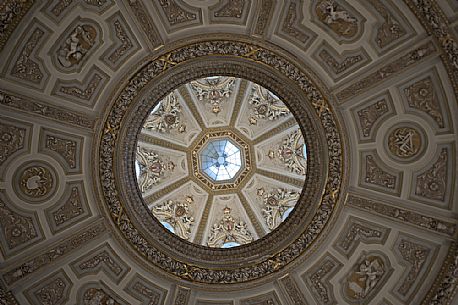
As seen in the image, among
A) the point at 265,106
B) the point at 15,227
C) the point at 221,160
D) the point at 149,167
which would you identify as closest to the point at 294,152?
the point at 265,106

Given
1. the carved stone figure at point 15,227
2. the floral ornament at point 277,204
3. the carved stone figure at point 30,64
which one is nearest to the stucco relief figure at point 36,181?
the carved stone figure at point 15,227

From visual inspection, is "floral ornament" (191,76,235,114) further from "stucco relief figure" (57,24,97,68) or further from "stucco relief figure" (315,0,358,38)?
"stucco relief figure" (315,0,358,38)

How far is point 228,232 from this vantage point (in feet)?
74.2

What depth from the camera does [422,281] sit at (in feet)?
53.6

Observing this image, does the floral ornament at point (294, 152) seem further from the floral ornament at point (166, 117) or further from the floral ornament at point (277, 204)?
the floral ornament at point (166, 117)

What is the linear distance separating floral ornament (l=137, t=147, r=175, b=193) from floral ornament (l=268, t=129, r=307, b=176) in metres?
4.48

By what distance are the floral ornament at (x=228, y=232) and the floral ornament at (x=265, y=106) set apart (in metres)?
4.05

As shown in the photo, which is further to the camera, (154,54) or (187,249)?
(187,249)

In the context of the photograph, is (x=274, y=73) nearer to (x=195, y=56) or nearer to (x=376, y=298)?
(x=195, y=56)

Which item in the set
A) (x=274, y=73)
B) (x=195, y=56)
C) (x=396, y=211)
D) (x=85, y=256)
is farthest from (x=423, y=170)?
(x=85, y=256)

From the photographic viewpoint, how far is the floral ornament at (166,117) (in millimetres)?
22883

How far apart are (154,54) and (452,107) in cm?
785

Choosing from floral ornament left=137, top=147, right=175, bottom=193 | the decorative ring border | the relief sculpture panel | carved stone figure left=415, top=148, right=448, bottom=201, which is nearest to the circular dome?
floral ornament left=137, top=147, right=175, bottom=193

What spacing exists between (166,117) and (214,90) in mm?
2130
